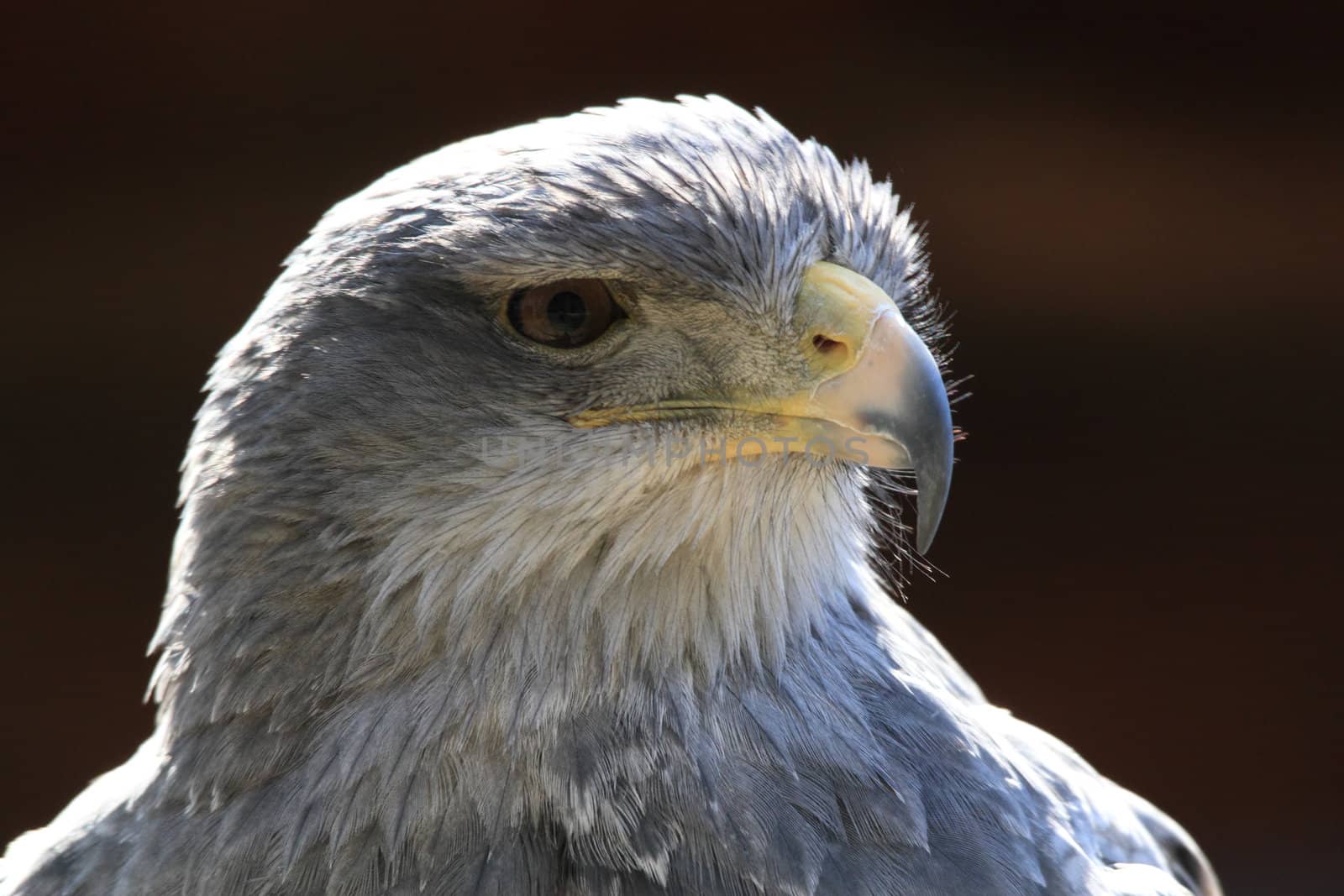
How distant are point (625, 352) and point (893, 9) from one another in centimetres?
231

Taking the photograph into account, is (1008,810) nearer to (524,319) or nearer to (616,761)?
(616,761)

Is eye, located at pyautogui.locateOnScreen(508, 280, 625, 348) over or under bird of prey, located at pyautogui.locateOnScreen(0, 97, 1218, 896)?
over

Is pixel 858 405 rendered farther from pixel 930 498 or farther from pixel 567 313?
pixel 567 313

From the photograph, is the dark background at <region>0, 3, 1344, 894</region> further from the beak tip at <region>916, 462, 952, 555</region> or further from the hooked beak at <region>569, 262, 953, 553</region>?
the beak tip at <region>916, 462, 952, 555</region>

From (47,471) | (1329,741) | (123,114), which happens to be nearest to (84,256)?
(123,114)

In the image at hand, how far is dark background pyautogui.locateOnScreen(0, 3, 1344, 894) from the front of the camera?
3.77 metres

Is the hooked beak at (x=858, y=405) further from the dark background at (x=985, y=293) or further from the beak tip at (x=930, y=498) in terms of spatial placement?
the dark background at (x=985, y=293)

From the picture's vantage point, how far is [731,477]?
1.89 metres

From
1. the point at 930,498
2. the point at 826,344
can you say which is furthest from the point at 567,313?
the point at 930,498

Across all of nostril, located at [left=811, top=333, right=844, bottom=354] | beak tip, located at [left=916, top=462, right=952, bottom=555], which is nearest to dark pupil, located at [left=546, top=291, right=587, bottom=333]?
nostril, located at [left=811, top=333, right=844, bottom=354]

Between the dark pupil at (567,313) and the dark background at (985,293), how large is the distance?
202 cm

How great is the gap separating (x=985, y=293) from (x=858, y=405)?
2.42 metres

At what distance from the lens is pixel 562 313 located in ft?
6.02

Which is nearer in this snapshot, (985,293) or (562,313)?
(562,313)
